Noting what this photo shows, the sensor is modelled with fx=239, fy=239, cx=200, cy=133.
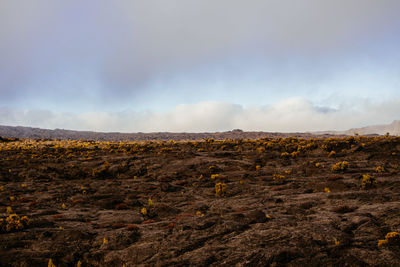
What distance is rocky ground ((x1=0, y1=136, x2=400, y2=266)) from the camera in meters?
9.16

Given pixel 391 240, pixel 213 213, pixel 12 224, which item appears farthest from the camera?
pixel 213 213

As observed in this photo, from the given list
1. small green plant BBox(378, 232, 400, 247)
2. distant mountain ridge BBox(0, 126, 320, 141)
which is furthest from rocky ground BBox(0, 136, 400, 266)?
distant mountain ridge BBox(0, 126, 320, 141)

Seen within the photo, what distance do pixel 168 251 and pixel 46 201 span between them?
46.2 ft

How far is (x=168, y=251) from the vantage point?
9602 millimetres

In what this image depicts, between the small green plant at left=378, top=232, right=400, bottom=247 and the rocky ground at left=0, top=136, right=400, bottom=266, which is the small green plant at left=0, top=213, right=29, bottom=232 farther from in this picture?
the small green plant at left=378, top=232, right=400, bottom=247

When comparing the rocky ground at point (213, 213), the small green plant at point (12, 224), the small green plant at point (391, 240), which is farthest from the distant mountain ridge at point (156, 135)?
the small green plant at point (12, 224)

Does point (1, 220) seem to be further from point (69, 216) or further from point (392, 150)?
point (392, 150)

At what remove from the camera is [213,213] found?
14250mm

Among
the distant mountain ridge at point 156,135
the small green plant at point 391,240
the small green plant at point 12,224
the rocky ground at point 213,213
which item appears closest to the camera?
the small green plant at point 391,240

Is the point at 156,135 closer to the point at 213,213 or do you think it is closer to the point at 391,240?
the point at 213,213

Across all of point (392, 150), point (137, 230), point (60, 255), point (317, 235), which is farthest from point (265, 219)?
point (392, 150)

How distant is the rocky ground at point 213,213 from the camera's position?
361 inches

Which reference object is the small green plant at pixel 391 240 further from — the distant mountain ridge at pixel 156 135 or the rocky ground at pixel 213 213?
the distant mountain ridge at pixel 156 135

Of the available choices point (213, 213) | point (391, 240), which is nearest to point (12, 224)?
point (213, 213)
